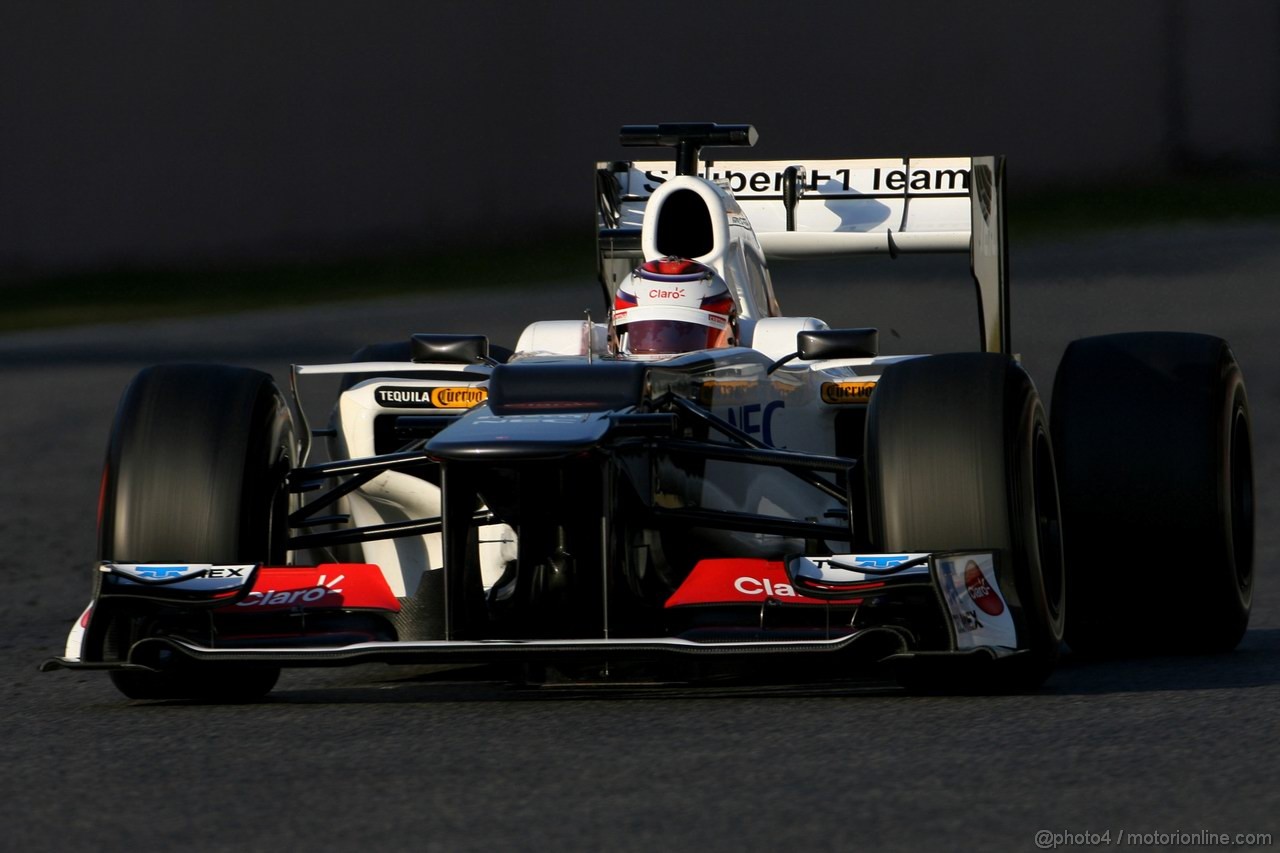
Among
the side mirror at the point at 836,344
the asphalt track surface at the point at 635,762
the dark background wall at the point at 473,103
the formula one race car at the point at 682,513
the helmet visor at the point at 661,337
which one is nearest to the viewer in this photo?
the asphalt track surface at the point at 635,762

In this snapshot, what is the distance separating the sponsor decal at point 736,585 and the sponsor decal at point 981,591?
44 centimetres

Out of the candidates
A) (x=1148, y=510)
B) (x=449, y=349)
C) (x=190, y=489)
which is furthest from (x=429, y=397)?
(x=1148, y=510)

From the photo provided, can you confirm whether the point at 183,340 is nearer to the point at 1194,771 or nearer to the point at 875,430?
the point at 875,430

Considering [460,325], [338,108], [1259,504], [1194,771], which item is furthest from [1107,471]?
[338,108]

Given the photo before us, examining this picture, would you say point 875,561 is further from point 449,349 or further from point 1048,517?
point 449,349

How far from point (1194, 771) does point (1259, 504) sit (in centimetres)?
815

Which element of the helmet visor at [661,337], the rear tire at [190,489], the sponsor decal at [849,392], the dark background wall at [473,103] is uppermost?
the dark background wall at [473,103]

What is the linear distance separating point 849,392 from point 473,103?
71.7ft

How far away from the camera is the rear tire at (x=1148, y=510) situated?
7.66 meters

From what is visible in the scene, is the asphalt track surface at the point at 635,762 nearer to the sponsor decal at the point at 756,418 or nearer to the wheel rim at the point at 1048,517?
the wheel rim at the point at 1048,517

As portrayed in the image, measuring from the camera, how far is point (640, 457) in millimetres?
6875

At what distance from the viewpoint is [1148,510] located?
25.1 feet

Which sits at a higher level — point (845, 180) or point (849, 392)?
point (845, 180)

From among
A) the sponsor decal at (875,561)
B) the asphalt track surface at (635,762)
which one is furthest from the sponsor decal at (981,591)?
the asphalt track surface at (635,762)
